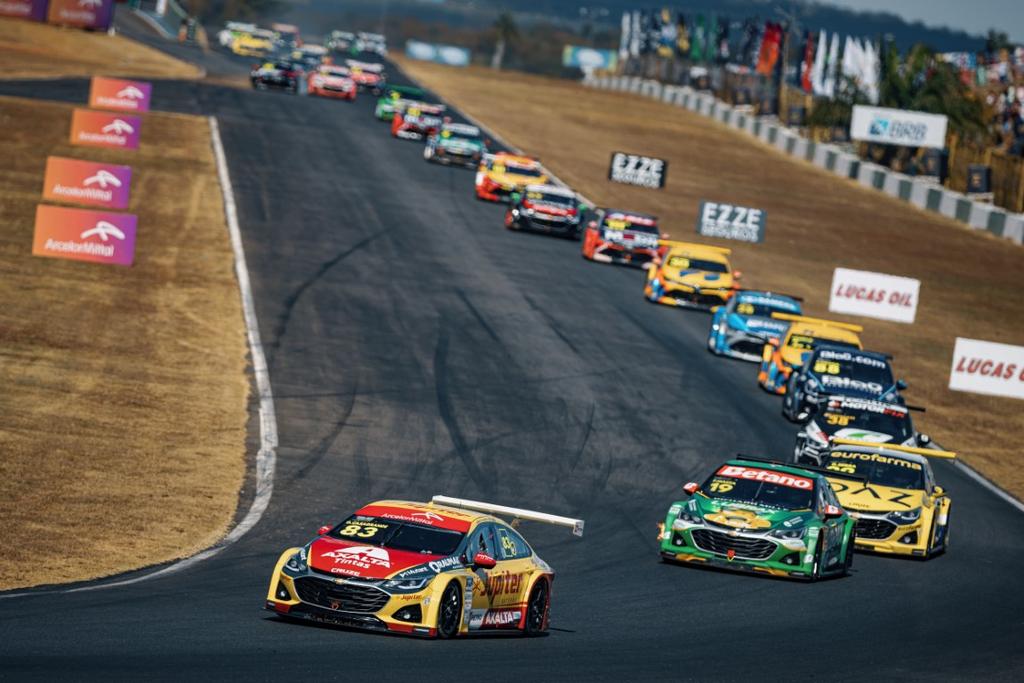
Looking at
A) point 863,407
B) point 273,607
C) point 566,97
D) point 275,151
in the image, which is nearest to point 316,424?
point 863,407

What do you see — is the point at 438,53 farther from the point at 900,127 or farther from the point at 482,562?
the point at 482,562

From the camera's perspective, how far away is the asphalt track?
15.0m

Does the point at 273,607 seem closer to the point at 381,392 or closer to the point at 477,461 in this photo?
the point at 477,461

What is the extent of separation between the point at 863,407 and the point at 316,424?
9492mm

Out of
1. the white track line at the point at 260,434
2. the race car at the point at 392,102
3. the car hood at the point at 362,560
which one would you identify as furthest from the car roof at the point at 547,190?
the car hood at the point at 362,560

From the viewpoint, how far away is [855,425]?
29.0m

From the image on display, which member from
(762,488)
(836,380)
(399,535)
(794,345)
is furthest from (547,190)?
(399,535)

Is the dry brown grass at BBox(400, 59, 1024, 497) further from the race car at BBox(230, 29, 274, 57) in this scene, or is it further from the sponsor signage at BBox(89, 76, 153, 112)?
the sponsor signage at BBox(89, 76, 153, 112)

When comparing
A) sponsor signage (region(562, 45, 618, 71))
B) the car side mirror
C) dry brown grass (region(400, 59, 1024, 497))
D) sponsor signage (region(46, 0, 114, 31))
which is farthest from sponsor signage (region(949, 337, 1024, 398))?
sponsor signage (region(562, 45, 618, 71))

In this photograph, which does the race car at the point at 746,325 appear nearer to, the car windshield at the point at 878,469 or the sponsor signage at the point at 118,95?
the car windshield at the point at 878,469

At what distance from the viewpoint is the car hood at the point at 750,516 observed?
20969mm

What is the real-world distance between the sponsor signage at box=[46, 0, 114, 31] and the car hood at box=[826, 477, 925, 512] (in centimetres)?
7917

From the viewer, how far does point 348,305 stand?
128ft

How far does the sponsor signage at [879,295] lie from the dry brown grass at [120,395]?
50.5 ft
